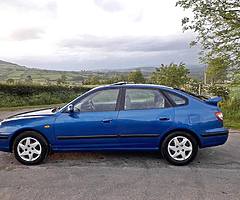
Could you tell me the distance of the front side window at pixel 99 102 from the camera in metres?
5.36

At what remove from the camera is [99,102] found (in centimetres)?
541

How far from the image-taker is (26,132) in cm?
531

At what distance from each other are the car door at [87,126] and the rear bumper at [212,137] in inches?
64.4

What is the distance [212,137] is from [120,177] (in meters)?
1.92

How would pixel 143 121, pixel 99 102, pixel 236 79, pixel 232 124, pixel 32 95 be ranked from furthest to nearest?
pixel 32 95 < pixel 236 79 < pixel 232 124 < pixel 99 102 < pixel 143 121

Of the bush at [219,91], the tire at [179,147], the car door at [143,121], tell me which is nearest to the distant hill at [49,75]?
the bush at [219,91]

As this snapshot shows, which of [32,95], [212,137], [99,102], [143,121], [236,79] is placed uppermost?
[236,79]

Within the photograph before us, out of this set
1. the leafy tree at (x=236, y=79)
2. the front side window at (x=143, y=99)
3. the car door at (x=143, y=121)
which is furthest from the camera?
the leafy tree at (x=236, y=79)

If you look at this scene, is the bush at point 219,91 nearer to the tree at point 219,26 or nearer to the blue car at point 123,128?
the tree at point 219,26

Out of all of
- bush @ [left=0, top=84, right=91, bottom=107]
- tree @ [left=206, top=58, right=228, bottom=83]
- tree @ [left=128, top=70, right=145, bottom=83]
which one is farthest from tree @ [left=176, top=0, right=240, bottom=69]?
tree @ [left=128, top=70, right=145, bottom=83]

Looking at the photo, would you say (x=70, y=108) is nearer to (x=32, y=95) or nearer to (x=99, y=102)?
(x=99, y=102)

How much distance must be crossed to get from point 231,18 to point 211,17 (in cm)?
91

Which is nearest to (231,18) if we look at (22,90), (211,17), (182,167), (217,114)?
(211,17)

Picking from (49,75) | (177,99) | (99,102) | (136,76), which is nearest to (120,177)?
(99,102)
